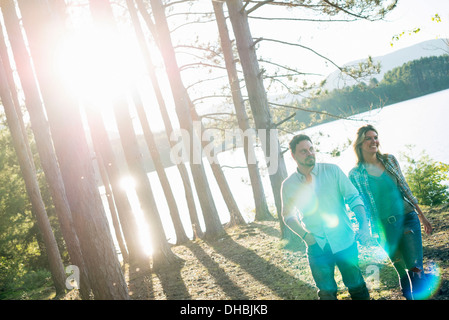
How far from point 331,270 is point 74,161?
3.37 metres

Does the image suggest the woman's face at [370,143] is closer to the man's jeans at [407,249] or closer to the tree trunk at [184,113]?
the man's jeans at [407,249]

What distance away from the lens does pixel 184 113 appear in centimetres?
1068

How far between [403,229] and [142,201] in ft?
21.1

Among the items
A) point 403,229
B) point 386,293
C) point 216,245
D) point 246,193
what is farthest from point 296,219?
point 246,193

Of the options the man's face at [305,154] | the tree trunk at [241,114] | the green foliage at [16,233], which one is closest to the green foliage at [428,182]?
the tree trunk at [241,114]

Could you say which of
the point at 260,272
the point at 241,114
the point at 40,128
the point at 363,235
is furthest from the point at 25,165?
the point at 363,235

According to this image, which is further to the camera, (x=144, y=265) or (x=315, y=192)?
(x=144, y=265)

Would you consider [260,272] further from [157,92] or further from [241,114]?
[157,92]

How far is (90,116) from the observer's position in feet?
31.6

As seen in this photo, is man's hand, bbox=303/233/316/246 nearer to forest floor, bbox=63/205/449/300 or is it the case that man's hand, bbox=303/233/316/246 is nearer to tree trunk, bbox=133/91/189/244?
forest floor, bbox=63/205/449/300

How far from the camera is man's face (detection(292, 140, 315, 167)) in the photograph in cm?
347

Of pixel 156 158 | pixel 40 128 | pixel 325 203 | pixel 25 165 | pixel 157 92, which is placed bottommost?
pixel 325 203

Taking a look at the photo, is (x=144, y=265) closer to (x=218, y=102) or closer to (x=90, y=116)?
(x=90, y=116)

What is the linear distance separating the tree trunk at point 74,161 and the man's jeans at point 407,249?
11.0 ft
